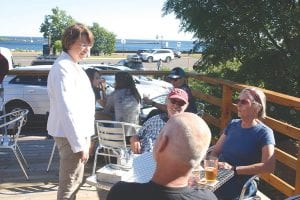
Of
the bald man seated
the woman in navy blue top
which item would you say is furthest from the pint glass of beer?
the bald man seated

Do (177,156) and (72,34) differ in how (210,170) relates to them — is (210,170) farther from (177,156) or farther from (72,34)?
(72,34)

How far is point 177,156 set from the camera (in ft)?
5.54

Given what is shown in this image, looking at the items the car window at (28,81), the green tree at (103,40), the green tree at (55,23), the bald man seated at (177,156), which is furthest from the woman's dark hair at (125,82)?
the green tree at (103,40)

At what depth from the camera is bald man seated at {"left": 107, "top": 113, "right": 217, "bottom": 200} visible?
1691 mm

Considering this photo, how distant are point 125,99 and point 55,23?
39123 mm

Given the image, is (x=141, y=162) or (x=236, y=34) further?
(x=236, y=34)

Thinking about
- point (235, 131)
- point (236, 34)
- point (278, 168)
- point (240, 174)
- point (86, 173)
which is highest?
point (236, 34)

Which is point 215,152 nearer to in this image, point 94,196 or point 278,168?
point 94,196

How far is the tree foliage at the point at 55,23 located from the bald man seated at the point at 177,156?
4183 centimetres

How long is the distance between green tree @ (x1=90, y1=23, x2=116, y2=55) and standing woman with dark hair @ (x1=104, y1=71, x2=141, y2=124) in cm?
4813

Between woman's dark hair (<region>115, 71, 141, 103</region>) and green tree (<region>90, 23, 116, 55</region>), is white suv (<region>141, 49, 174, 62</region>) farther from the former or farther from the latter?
woman's dark hair (<region>115, 71, 141, 103</region>)

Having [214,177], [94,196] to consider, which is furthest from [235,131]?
[94,196]

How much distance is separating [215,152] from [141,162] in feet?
2.84

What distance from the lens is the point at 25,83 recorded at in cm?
1014
